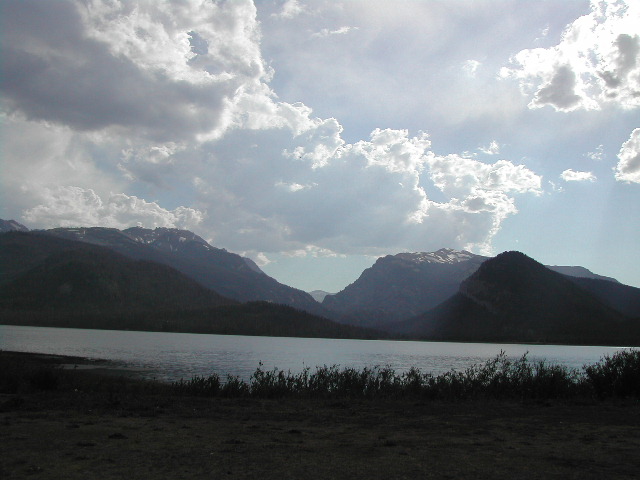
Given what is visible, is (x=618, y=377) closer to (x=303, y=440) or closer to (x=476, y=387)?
(x=476, y=387)

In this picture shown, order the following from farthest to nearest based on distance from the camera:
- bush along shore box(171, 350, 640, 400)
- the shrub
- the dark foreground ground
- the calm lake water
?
the calm lake water, the shrub, bush along shore box(171, 350, 640, 400), the dark foreground ground

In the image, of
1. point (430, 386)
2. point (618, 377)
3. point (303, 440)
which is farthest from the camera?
point (618, 377)

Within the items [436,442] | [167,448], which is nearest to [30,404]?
[167,448]

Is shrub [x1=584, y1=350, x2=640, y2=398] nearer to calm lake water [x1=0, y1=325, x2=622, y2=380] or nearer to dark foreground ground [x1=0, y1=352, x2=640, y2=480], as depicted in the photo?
dark foreground ground [x1=0, y1=352, x2=640, y2=480]

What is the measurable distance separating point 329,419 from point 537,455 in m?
8.59

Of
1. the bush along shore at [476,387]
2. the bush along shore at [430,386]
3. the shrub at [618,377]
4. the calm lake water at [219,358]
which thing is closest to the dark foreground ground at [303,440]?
the bush along shore at [430,386]

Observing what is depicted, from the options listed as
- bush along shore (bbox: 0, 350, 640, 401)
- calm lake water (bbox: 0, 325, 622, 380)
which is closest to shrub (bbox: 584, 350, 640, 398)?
bush along shore (bbox: 0, 350, 640, 401)

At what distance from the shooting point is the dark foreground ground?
12.4 meters

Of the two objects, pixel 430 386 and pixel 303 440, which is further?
pixel 430 386

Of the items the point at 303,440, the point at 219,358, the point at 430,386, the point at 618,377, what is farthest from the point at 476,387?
the point at 219,358

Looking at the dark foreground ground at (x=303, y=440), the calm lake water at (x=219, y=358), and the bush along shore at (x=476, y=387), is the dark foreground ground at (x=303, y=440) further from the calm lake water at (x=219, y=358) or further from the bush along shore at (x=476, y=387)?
the calm lake water at (x=219, y=358)

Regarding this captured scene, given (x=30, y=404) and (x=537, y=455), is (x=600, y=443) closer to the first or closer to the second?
(x=537, y=455)

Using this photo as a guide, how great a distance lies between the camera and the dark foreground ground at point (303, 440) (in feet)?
40.5

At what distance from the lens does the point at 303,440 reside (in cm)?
1622
